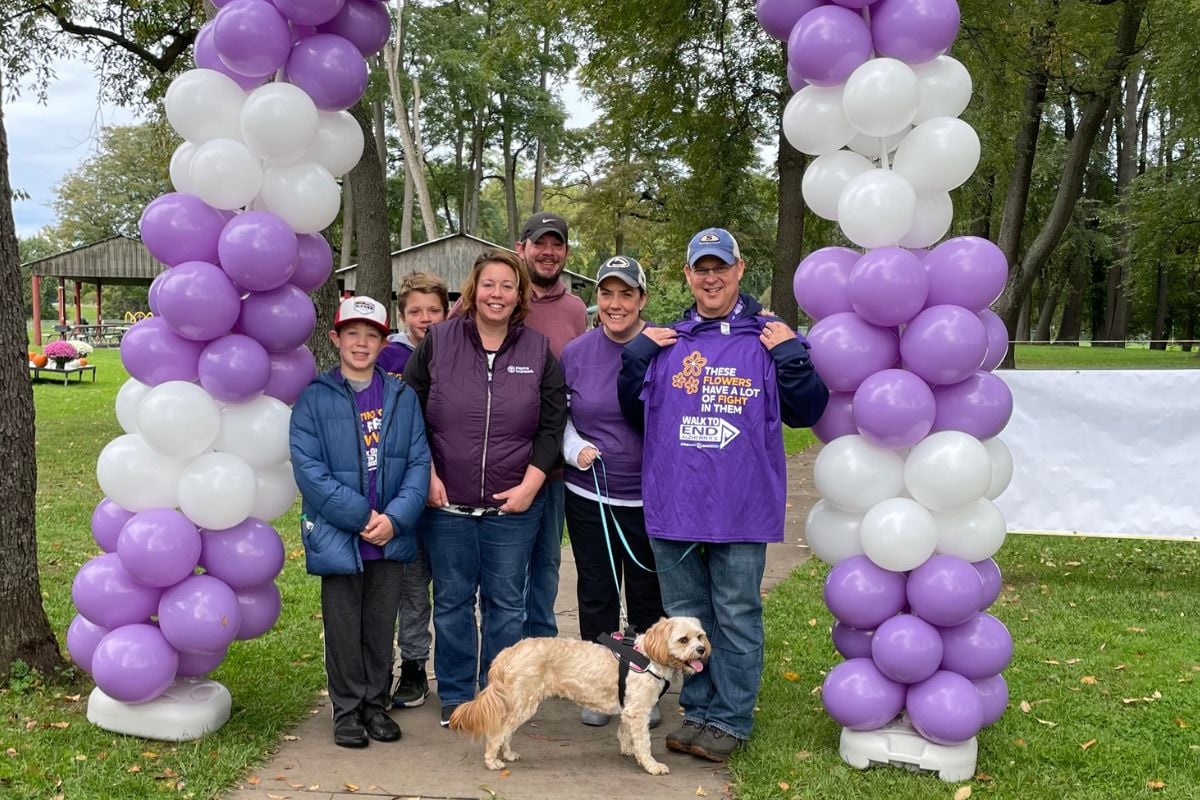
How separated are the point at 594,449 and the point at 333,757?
1.66 m

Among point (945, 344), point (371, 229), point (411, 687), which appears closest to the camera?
point (945, 344)

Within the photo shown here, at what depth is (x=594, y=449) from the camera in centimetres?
424

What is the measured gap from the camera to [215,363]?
3961 millimetres

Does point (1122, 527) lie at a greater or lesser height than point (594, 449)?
lesser

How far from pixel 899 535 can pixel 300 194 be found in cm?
284

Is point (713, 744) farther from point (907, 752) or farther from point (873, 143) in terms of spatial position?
point (873, 143)

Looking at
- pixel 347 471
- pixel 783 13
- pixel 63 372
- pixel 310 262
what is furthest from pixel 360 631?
pixel 63 372

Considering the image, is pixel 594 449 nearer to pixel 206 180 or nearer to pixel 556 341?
pixel 556 341

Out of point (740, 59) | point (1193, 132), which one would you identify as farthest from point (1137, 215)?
point (740, 59)

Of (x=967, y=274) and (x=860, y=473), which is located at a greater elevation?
(x=967, y=274)

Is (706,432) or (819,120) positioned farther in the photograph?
(819,120)

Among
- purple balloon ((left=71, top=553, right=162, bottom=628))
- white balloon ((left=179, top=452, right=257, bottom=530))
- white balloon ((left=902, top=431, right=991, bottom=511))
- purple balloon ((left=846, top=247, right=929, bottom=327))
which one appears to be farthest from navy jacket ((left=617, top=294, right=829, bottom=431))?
purple balloon ((left=71, top=553, right=162, bottom=628))

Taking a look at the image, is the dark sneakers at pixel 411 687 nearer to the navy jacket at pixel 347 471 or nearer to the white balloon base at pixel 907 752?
the navy jacket at pixel 347 471

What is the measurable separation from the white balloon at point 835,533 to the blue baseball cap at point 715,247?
44.5 inches
